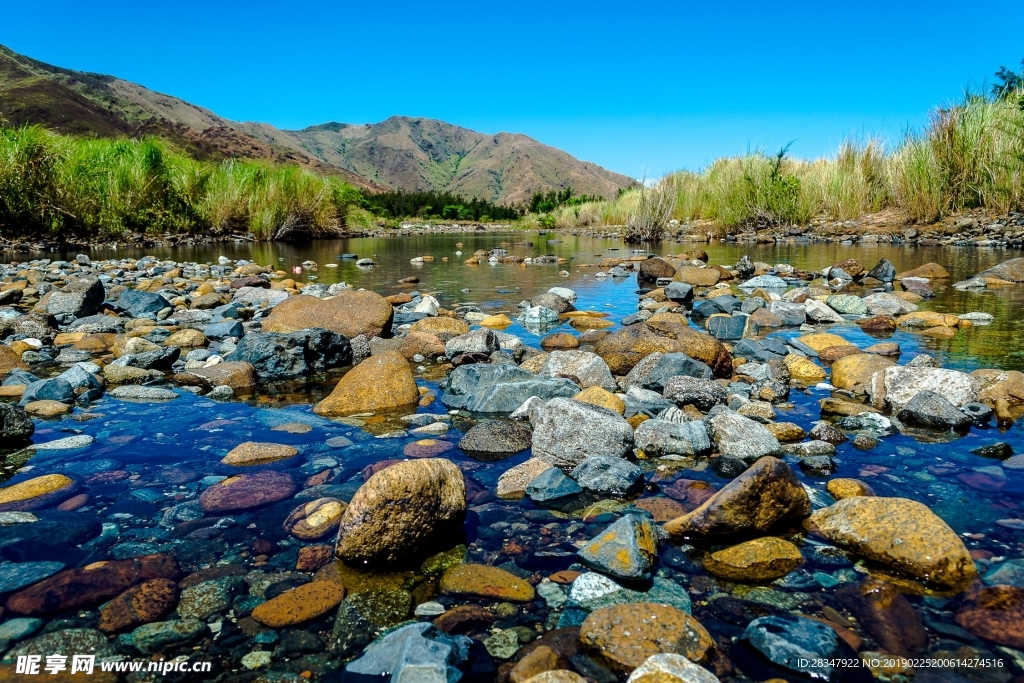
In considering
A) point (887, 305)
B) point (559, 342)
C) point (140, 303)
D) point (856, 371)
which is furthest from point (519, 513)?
point (140, 303)

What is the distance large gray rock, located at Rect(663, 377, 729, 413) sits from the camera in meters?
3.87

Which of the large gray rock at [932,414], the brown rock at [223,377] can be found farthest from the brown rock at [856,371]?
the brown rock at [223,377]

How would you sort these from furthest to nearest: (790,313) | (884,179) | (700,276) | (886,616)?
1. (884,179)
2. (700,276)
3. (790,313)
4. (886,616)

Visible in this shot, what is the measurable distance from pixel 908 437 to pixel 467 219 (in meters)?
49.7

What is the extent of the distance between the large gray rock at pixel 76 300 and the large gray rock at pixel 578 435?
610 cm

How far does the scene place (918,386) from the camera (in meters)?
3.70

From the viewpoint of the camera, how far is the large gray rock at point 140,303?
282 inches

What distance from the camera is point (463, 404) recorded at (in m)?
4.04

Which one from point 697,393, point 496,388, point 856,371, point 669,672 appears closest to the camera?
point 669,672

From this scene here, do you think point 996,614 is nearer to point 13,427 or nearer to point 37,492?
point 37,492

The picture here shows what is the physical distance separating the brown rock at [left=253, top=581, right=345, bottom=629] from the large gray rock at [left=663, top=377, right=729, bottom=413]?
2581 mm

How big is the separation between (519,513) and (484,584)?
523mm

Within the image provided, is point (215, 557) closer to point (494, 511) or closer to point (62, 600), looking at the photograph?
point (62, 600)

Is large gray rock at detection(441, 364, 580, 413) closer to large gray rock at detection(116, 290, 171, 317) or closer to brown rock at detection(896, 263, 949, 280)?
large gray rock at detection(116, 290, 171, 317)
